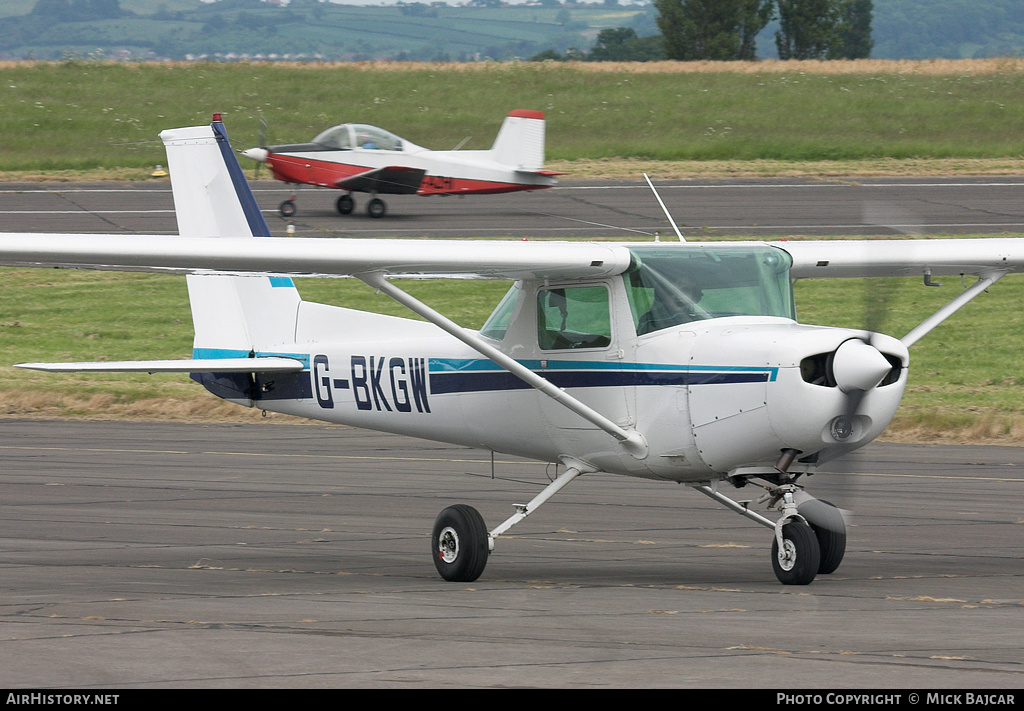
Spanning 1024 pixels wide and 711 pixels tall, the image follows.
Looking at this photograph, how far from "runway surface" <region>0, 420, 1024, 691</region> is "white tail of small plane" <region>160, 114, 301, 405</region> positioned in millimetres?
1594

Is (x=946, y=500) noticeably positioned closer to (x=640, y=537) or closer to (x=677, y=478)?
(x=640, y=537)

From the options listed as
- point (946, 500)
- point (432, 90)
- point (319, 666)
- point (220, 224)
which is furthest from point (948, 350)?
point (432, 90)

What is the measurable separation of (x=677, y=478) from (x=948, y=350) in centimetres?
1384

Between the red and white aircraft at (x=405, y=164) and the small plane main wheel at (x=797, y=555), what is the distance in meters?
25.4

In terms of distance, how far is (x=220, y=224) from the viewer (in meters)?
12.8

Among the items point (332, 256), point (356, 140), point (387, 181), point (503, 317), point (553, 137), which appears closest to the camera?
point (332, 256)

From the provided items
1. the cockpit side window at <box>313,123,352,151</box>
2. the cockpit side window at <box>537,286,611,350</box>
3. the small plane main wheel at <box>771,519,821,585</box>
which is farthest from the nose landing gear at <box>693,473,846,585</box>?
the cockpit side window at <box>313,123,352,151</box>

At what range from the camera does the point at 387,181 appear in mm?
33656

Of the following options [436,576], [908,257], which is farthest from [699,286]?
[436,576]

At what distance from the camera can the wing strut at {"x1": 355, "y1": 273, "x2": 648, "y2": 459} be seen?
9.20m

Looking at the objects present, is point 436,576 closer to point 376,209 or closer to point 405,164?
Result: point 376,209

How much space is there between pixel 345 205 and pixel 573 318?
79.5 feet

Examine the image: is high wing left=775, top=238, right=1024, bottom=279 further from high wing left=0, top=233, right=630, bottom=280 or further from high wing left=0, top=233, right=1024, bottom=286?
high wing left=0, top=233, right=630, bottom=280

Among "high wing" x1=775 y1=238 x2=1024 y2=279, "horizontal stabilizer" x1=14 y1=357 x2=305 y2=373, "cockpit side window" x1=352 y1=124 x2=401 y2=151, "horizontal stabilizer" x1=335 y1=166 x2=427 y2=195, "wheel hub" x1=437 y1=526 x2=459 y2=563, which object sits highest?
"high wing" x1=775 y1=238 x2=1024 y2=279
